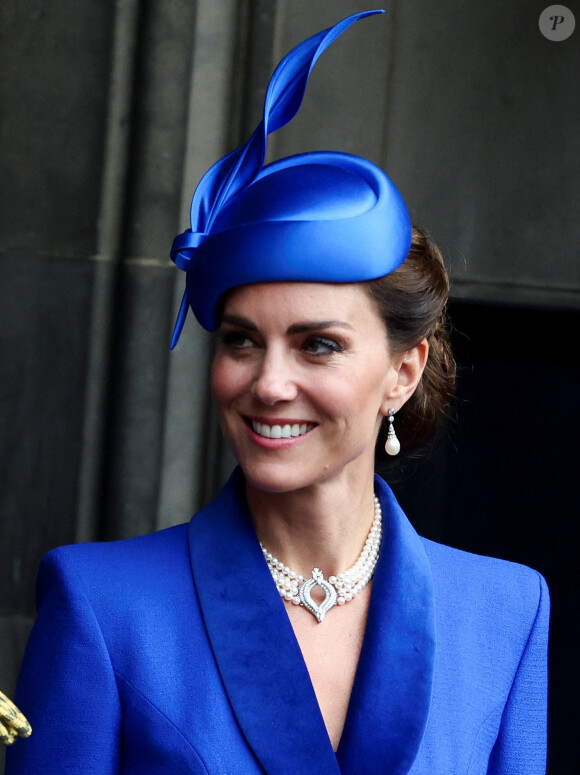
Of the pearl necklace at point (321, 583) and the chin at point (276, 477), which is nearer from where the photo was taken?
the chin at point (276, 477)

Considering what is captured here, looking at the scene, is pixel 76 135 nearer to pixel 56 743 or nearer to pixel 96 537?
pixel 96 537

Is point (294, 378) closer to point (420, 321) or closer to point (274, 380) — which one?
point (274, 380)

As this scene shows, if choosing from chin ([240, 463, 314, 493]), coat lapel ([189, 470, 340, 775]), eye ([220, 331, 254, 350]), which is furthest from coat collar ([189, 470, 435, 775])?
eye ([220, 331, 254, 350])

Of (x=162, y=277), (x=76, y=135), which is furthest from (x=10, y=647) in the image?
(x=76, y=135)

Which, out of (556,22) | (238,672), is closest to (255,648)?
(238,672)

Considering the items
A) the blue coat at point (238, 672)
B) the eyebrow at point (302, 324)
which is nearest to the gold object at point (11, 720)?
the blue coat at point (238, 672)

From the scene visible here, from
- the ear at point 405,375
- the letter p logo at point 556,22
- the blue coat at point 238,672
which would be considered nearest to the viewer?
the blue coat at point 238,672

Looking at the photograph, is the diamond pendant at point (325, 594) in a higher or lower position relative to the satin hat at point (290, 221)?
lower

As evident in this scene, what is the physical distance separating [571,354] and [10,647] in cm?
182

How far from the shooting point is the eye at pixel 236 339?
187 cm

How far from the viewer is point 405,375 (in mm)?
2045

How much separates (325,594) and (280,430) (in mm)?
333

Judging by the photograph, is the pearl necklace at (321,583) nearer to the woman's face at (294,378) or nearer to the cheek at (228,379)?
the woman's face at (294,378)

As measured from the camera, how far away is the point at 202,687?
1788mm
